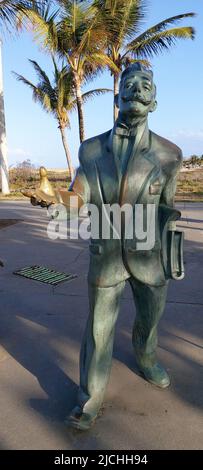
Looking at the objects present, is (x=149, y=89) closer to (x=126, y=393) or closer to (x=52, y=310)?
(x=126, y=393)

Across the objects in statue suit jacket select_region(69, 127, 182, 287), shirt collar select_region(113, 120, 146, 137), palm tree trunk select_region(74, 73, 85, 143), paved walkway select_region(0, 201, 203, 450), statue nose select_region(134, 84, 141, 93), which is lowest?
paved walkway select_region(0, 201, 203, 450)

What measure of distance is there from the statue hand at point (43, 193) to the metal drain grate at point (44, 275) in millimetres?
3058

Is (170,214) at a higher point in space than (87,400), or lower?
higher

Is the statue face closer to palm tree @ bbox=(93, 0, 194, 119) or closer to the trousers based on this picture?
the trousers

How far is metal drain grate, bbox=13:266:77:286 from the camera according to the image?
4789 millimetres

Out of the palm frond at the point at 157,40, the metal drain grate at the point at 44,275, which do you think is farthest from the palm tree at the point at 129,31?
the metal drain grate at the point at 44,275

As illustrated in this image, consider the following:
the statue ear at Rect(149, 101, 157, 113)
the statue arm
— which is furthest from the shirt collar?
the statue arm

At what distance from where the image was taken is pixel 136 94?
183cm

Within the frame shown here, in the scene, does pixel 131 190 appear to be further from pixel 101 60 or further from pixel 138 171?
pixel 101 60

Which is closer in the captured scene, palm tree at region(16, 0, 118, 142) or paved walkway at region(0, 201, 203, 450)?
paved walkway at region(0, 201, 203, 450)
